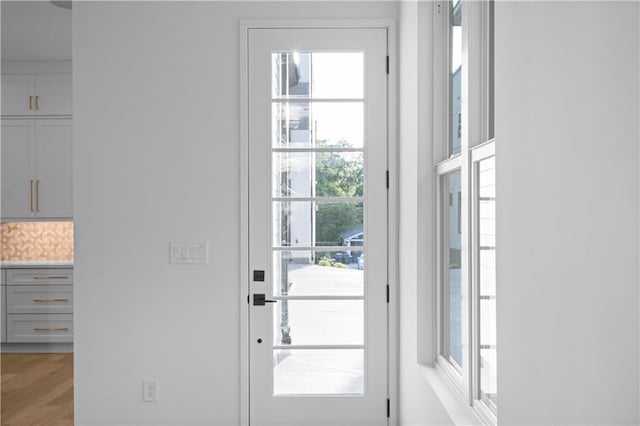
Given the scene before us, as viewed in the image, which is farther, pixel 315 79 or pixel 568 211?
pixel 315 79

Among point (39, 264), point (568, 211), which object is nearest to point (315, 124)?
point (568, 211)

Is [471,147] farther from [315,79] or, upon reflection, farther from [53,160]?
[53,160]

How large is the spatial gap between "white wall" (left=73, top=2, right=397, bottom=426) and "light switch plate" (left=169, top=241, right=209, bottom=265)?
0.03 meters

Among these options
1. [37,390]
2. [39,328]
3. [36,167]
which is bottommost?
[37,390]

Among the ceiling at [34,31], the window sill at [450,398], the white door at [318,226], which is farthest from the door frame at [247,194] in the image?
the ceiling at [34,31]

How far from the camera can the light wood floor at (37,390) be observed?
333 centimetres

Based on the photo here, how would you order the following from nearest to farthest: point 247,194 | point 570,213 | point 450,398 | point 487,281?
point 570,213 < point 487,281 < point 450,398 < point 247,194

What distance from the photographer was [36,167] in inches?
195

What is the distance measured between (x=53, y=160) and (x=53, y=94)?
625 mm

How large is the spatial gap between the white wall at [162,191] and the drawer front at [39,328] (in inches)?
90.5

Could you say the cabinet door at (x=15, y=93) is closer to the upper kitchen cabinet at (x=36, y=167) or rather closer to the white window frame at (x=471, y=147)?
the upper kitchen cabinet at (x=36, y=167)

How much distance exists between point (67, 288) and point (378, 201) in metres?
3.45

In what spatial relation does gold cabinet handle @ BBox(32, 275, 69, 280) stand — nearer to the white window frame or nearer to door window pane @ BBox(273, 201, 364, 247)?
door window pane @ BBox(273, 201, 364, 247)

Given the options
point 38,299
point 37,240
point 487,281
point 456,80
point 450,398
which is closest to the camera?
point 487,281
